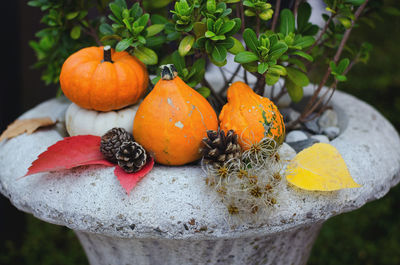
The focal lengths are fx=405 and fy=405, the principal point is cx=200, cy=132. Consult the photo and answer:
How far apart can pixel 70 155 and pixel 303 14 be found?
0.86 metres

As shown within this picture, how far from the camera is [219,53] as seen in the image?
112 cm

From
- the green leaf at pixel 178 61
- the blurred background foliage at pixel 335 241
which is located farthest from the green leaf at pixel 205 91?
the blurred background foliage at pixel 335 241

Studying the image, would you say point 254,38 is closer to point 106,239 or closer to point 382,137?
point 382,137

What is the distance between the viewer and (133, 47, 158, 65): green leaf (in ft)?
4.03

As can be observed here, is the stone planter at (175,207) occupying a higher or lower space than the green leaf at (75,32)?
lower

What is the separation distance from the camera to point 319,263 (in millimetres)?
2268

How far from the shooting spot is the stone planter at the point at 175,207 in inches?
39.4

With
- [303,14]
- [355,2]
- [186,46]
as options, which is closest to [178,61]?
[186,46]

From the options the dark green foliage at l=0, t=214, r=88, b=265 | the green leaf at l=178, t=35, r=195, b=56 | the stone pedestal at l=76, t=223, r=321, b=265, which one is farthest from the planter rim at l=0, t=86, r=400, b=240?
the dark green foliage at l=0, t=214, r=88, b=265

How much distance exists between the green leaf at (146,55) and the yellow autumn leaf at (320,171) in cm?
51

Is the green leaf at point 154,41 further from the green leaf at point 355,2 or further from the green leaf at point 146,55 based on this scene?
the green leaf at point 355,2

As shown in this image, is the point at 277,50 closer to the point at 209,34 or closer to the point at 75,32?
the point at 209,34

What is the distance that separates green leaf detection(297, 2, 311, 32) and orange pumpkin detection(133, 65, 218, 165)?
489mm

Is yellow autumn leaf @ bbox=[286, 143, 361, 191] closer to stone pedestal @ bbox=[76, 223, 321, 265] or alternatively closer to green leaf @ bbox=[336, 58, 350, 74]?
stone pedestal @ bbox=[76, 223, 321, 265]
